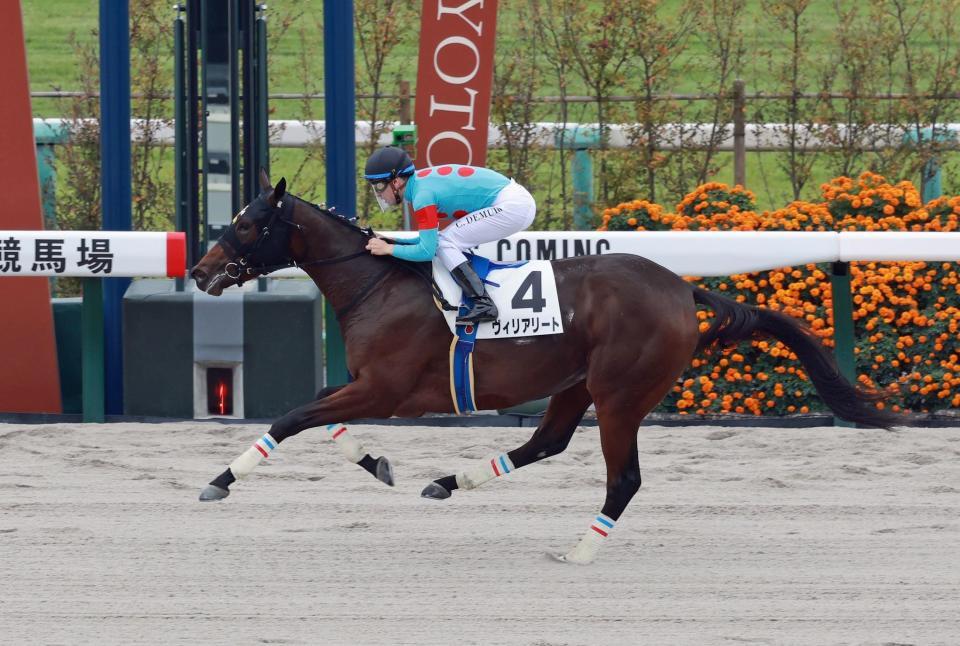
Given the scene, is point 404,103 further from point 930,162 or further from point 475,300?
point 475,300

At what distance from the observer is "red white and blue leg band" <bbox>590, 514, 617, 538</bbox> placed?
5734mm

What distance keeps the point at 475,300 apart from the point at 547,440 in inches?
27.7

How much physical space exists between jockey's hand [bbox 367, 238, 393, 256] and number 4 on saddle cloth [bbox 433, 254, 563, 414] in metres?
0.23

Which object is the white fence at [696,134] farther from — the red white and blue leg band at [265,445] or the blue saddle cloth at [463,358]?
the red white and blue leg band at [265,445]

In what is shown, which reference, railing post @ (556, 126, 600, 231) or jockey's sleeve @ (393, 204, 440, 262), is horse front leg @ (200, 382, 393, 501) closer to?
jockey's sleeve @ (393, 204, 440, 262)

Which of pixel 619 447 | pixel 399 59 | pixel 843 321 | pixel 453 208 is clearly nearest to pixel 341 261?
pixel 453 208

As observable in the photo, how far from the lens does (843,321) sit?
8.15 meters

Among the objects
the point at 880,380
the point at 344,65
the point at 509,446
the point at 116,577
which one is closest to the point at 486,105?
the point at 344,65

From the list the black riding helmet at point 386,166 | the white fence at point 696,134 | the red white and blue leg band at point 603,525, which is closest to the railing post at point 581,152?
the white fence at point 696,134

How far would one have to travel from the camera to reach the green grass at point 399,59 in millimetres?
11883

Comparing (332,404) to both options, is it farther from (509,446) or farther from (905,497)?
(905,497)

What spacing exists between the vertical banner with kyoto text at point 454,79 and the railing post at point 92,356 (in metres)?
1.95

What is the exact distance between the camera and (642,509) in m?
6.52

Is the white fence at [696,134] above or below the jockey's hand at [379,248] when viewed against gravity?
above
